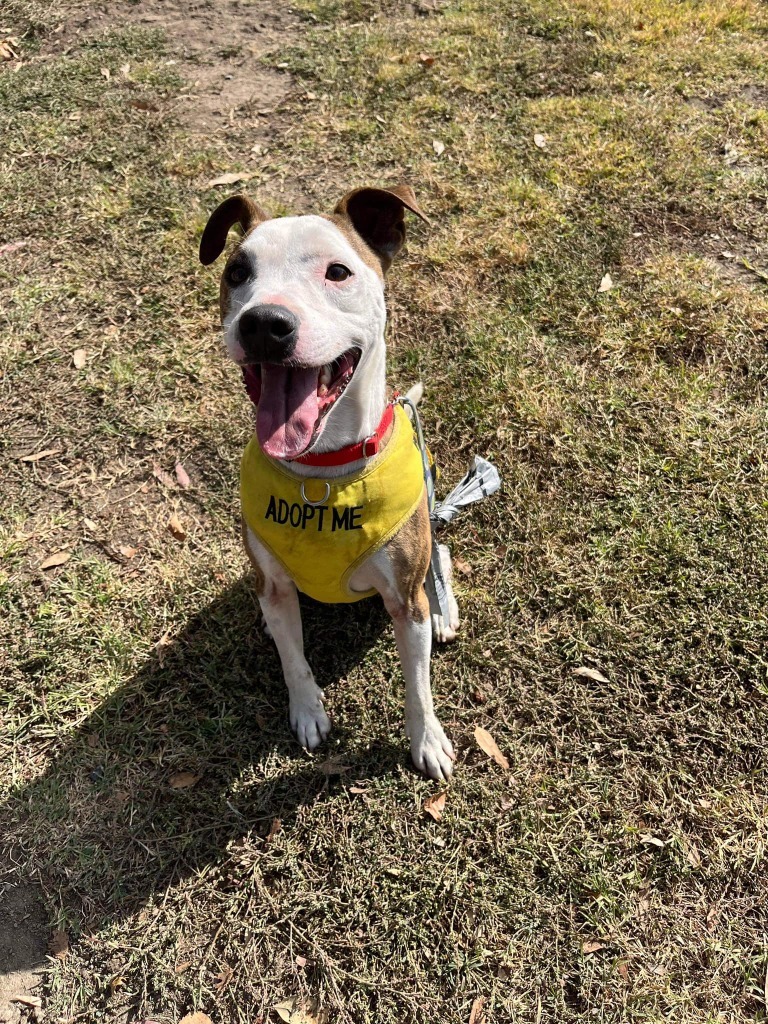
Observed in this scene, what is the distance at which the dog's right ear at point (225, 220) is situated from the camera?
2.92m

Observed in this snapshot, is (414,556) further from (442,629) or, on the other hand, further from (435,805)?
(435,805)

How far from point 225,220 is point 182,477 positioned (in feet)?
6.56

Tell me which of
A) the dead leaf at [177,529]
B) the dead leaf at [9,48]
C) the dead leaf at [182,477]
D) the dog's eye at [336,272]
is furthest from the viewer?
the dead leaf at [9,48]

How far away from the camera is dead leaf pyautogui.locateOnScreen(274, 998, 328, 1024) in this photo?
287cm

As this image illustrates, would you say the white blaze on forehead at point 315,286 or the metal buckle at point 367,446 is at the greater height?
the white blaze on forehead at point 315,286

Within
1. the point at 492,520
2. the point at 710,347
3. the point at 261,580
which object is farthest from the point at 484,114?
the point at 261,580

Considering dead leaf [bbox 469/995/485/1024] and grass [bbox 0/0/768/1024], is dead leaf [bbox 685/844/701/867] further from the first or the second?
dead leaf [bbox 469/995/485/1024]

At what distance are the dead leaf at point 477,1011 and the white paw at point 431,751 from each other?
89 centimetres

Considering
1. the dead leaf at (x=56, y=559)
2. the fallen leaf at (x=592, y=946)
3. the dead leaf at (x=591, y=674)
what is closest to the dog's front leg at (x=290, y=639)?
the dead leaf at (x=591, y=674)

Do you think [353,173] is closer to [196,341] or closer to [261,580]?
[196,341]

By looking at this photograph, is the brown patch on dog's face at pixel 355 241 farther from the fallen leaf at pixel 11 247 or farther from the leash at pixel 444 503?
the fallen leaf at pixel 11 247

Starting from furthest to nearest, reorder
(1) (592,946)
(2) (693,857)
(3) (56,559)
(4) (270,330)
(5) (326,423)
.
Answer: (3) (56,559)
(2) (693,857)
(1) (592,946)
(5) (326,423)
(4) (270,330)

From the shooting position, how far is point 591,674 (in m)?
3.70

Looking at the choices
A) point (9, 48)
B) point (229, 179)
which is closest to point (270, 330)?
point (229, 179)
